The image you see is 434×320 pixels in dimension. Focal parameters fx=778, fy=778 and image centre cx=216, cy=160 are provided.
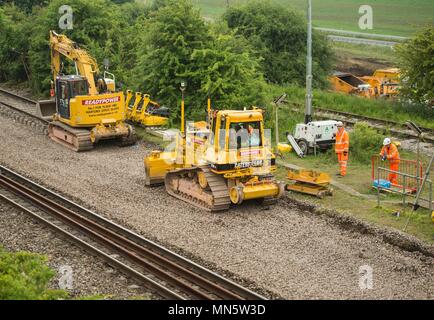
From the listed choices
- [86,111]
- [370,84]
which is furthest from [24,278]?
[370,84]

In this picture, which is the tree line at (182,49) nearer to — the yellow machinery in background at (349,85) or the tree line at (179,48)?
the tree line at (179,48)

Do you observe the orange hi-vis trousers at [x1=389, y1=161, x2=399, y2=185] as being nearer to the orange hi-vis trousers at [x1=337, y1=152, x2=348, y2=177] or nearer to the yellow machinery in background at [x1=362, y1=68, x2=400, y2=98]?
the orange hi-vis trousers at [x1=337, y1=152, x2=348, y2=177]

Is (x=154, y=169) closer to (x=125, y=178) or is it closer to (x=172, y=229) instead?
(x=125, y=178)

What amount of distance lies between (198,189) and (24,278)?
8580mm

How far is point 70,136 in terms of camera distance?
91.4 ft

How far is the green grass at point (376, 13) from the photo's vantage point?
80.2m

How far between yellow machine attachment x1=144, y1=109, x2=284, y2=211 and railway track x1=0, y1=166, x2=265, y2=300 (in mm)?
2715

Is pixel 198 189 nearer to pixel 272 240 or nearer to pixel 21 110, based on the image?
pixel 272 240

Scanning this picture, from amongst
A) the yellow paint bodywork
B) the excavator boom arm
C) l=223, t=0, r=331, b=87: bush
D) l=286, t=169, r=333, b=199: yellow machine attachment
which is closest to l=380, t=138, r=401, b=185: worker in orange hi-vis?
l=286, t=169, r=333, b=199: yellow machine attachment

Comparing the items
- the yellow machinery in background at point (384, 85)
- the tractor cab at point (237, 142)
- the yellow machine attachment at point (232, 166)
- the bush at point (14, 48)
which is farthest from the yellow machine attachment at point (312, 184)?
the bush at point (14, 48)

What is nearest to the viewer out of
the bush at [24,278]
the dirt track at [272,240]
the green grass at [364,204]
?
the bush at [24,278]

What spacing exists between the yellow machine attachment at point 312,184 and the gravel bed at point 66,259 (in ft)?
21.9

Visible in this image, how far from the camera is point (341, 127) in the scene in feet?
76.8

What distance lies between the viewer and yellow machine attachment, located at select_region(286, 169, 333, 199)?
69.5 feet
